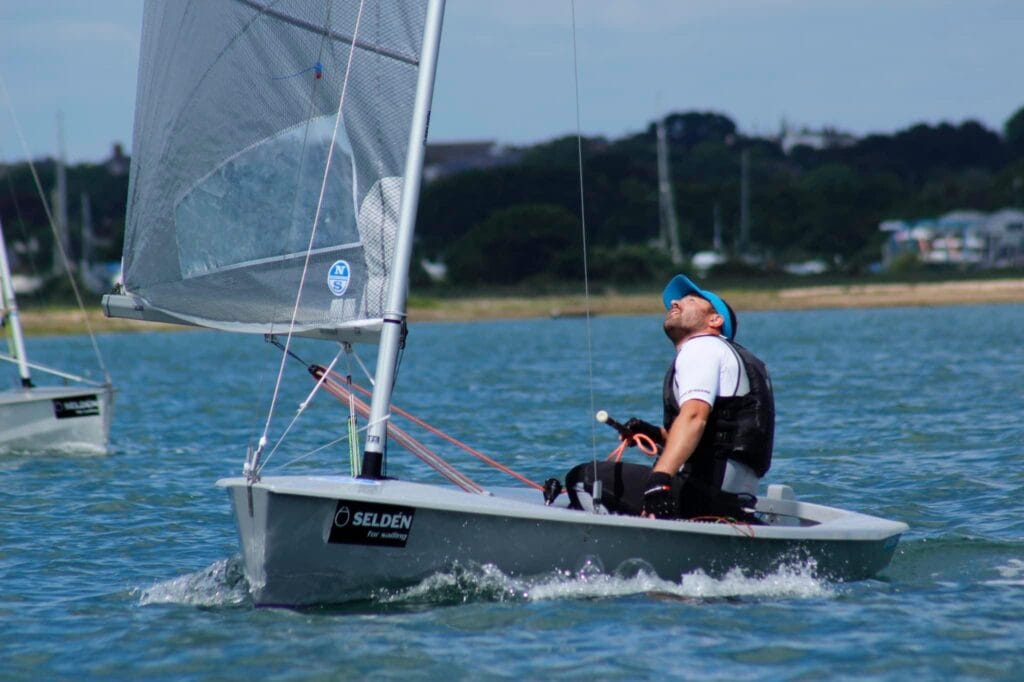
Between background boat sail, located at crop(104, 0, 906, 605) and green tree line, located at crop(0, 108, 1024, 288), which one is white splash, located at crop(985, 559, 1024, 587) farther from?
green tree line, located at crop(0, 108, 1024, 288)

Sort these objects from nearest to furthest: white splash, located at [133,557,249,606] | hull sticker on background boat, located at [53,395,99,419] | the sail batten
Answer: the sail batten < white splash, located at [133,557,249,606] < hull sticker on background boat, located at [53,395,99,419]

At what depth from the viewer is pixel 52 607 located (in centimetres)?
787

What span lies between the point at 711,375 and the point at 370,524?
1.82m

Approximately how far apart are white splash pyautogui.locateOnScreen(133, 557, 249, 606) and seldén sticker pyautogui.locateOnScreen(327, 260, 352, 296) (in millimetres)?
1530

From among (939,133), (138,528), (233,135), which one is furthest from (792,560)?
(939,133)

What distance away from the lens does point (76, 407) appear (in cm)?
1534

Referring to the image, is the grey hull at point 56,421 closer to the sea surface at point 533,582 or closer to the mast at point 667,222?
the sea surface at point 533,582

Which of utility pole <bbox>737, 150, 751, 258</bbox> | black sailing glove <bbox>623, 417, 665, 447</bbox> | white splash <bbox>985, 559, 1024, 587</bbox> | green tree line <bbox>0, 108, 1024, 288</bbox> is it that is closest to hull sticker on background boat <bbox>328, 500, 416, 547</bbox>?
black sailing glove <bbox>623, 417, 665, 447</bbox>

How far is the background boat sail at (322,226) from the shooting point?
7.17m

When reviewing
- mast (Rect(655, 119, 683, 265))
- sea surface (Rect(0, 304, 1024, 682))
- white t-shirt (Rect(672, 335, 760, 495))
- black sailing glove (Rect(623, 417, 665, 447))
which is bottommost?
sea surface (Rect(0, 304, 1024, 682))

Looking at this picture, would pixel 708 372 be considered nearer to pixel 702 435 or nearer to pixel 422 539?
pixel 702 435

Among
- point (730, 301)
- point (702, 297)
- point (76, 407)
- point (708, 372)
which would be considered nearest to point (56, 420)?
point (76, 407)

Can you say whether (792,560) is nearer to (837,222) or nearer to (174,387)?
(174,387)

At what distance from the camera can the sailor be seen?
24.2 feet
